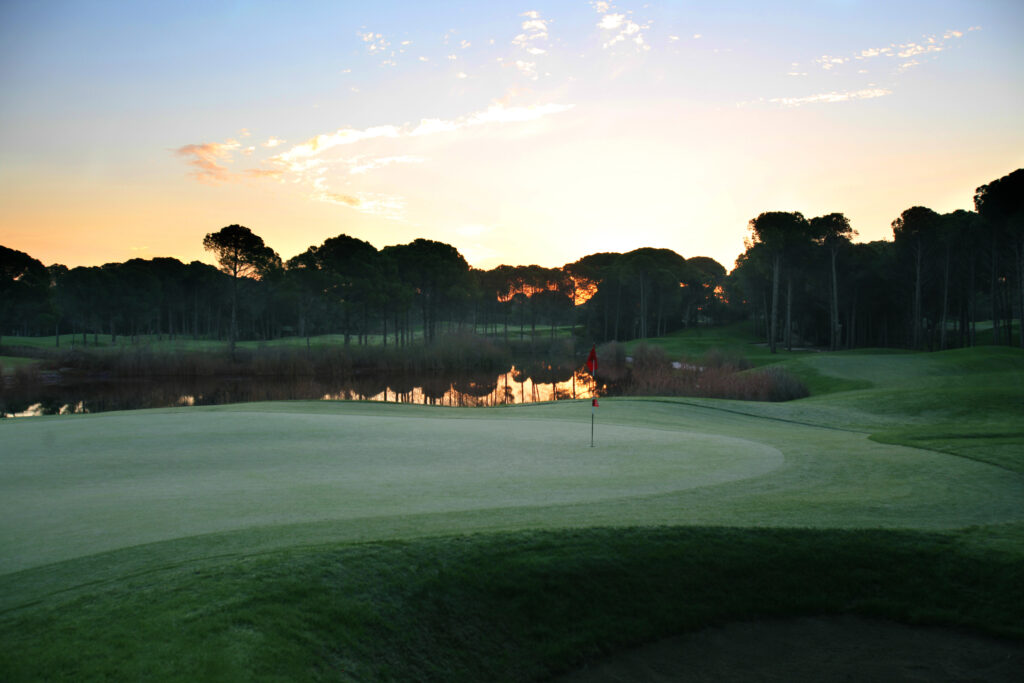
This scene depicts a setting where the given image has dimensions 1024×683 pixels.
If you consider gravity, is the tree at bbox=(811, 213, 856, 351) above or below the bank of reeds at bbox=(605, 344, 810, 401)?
above

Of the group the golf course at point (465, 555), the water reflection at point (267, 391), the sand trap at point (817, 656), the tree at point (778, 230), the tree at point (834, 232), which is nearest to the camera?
the golf course at point (465, 555)

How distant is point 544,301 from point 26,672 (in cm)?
9831

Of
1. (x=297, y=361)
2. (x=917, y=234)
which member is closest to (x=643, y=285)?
(x=917, y=234)

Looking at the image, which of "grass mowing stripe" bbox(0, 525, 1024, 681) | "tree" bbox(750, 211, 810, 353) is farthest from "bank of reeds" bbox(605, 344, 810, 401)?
"tree" bbox(750, 211, 810, 353)

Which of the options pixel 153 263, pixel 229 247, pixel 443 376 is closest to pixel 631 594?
pixel 443 376

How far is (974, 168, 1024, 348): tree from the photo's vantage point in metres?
37.3

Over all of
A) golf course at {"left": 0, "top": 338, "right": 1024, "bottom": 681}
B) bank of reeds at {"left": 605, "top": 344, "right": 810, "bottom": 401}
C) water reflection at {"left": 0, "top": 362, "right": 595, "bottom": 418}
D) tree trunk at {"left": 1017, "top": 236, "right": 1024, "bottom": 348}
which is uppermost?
tree trunk at {"left": 1017, "top": 236, "right": 1024, "bottom": 348}

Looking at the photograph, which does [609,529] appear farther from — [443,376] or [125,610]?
[443,376]

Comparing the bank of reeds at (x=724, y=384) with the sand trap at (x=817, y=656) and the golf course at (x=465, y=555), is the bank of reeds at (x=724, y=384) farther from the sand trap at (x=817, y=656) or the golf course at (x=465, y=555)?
the sand trap at (x=817, y=656)

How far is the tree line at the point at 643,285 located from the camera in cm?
4781

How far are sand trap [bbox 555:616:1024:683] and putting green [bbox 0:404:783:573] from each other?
2227 mm

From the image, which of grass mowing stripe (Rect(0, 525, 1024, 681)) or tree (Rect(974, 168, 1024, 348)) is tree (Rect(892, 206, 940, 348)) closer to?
tree (Rect(974, 168, 1024, 348))

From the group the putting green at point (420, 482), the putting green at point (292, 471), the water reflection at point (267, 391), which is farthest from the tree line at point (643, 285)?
the putting green at point (420, 482)

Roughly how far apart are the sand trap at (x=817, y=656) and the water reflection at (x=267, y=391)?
834 inches
